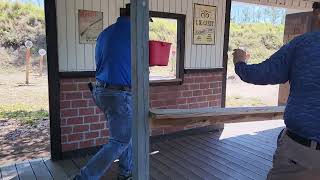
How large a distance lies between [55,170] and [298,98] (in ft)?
9.14

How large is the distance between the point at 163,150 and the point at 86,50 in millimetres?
1631

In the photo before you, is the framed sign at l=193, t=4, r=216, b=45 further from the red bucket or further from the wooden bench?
the wooden bench

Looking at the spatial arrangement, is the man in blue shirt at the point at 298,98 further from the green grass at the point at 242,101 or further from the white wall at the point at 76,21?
the green grass at the point at 242,101

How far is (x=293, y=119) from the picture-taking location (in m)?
1.67

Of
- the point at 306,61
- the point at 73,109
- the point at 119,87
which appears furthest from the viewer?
the point at 73,109

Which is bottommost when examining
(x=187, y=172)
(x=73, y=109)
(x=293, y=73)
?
(x=187, y=172)

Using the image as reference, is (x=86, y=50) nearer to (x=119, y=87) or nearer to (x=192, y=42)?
(x=119, y=87)

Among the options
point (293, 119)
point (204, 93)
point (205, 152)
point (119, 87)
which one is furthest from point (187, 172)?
point (293, 119)

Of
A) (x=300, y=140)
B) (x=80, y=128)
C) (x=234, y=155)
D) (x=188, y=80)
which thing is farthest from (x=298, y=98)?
(x=188, y=80)

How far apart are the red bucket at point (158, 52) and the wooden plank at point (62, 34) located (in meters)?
1.18

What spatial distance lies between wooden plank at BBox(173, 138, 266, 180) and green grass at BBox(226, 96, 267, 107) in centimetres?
416

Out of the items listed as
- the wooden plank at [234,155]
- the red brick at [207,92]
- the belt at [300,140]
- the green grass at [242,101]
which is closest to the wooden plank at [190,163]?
the wooden plank at [234,155]

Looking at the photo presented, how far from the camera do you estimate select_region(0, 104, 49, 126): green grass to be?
577 centimetres

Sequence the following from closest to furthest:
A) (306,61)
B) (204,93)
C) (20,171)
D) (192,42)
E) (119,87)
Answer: (306,61) < (119,87) < (20,171) < (192,42) < (204,93)
